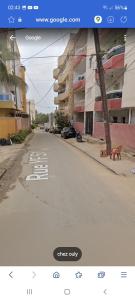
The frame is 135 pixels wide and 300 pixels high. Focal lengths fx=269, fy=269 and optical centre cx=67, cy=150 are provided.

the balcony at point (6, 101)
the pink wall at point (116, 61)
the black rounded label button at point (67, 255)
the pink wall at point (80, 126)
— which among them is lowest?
the black rounded label button at point (67, 255)

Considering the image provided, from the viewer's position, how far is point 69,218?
3.31 meters

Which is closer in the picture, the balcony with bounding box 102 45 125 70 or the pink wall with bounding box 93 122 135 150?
the pink wall with bounding box 93 122 135 150

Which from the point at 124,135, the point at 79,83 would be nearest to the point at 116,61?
the point at 124,135

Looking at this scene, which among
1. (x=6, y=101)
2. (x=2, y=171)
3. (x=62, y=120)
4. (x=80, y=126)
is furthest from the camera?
(x=62, y=120)

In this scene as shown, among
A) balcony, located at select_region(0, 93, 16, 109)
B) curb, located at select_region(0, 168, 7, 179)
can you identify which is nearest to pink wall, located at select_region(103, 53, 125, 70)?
balcony, located at select_region(0, 93, 16, 109)

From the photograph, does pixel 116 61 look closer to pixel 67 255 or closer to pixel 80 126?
pixel 80 126

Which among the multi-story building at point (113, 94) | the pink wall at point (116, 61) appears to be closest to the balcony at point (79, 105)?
the multi-story building at point (113, 94)

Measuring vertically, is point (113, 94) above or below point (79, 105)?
below

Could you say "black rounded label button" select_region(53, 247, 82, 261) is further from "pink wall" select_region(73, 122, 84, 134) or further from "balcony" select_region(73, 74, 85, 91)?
"pink wall" select_region(73, 122, 84, 134)

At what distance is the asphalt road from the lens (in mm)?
1790

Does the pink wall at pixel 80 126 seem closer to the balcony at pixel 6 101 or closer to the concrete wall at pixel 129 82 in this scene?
the balcony at pixel 6 101

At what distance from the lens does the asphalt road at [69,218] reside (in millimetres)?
1790
